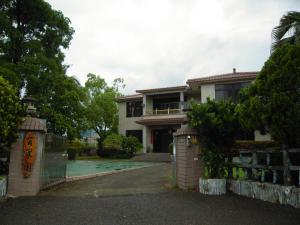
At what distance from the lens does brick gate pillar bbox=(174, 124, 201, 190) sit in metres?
9.30

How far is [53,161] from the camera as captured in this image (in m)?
10.0

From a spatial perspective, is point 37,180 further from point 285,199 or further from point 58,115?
→ point 58,115

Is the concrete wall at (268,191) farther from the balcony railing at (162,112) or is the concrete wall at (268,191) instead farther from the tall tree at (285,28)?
the balcony railing at (162,112)

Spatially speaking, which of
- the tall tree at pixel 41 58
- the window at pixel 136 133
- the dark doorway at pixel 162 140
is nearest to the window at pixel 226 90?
the dark doorway at pixel 162 140

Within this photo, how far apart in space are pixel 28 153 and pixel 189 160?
15.8ft

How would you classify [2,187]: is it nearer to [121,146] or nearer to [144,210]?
[144,210]

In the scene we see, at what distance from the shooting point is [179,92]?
102 ft

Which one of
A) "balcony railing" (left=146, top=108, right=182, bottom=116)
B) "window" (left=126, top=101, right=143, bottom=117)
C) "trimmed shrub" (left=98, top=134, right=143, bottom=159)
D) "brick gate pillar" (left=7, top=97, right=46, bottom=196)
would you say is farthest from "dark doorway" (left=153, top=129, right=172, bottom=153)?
"brick gate pillar" (left=7, top=97, right=46, bottom=196)

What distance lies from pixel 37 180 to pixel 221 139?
556cm

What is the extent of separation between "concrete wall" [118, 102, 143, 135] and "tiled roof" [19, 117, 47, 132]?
84.7 ft

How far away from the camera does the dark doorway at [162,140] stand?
1289 inches

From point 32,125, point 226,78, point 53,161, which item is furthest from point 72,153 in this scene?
point 32,125

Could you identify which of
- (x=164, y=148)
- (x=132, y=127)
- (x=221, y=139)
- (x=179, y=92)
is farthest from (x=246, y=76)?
(x=221, y=139)

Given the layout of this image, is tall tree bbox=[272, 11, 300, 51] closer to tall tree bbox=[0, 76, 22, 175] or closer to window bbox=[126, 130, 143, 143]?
tall tree bbox=[0, 76, 22, 175]
